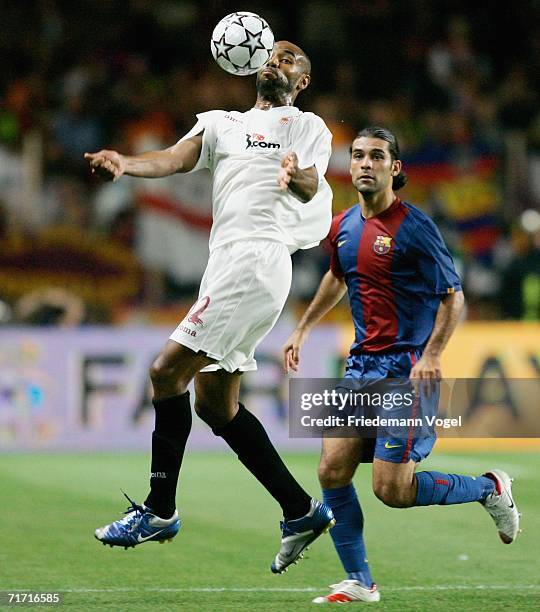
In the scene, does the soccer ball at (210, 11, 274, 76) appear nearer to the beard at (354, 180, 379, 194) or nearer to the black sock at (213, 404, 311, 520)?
the beard at (354, 180, 379, 194)

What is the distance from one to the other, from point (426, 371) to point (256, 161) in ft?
A: 3.88

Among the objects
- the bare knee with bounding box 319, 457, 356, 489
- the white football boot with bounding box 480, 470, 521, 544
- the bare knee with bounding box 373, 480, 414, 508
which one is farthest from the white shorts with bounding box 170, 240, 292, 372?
the white football boot with bounding box 480, 470, 521, 544

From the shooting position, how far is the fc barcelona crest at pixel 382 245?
19.6ft

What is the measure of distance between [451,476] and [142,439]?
639cm

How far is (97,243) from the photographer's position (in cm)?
1369

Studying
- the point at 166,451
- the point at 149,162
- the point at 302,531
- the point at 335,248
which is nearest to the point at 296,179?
the point at 149,162

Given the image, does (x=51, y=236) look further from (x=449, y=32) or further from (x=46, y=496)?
(x=449, y=32)

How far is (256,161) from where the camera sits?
5.87 meters

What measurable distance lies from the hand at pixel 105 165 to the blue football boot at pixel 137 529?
1.40 m

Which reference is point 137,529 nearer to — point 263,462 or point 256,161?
point 263,462

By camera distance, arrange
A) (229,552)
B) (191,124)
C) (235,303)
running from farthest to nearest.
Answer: (191,124) → (229,552) → (235,303)

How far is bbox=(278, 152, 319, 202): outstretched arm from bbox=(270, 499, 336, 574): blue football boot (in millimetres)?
1403

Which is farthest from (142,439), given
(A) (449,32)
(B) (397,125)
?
(A) (449,32)

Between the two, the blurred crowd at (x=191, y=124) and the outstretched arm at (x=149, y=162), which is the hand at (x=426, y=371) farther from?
the blurred crowd at (x=191, y=124)
